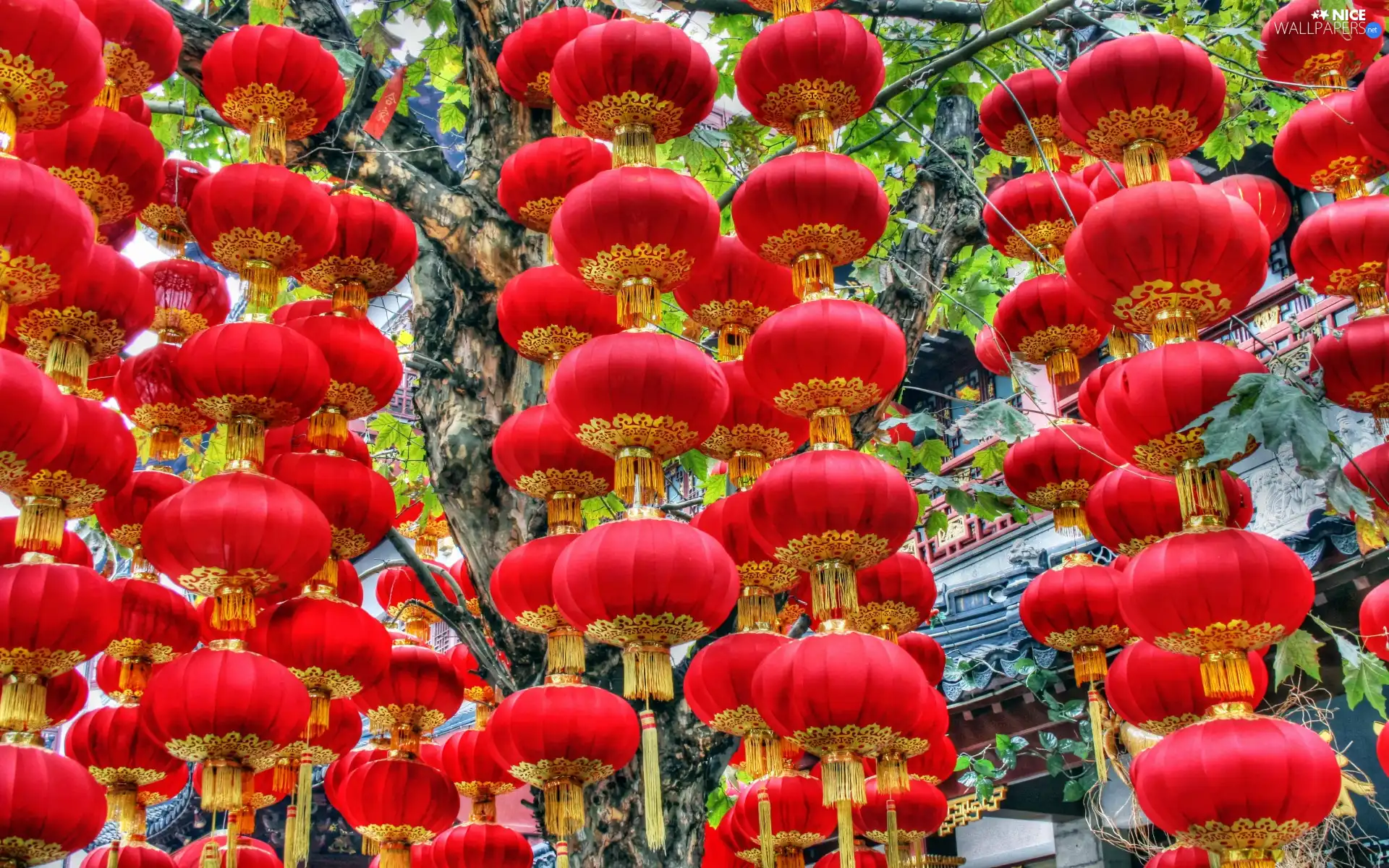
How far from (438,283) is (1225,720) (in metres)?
3.15

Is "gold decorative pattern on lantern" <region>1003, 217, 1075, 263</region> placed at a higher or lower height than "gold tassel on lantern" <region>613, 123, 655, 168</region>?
higher

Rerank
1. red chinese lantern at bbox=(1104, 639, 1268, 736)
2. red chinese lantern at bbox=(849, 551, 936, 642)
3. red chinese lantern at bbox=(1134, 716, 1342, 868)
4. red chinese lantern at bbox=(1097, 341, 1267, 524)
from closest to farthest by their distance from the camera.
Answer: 1. red chinese lantern at bbox=(1134, 716, 1342, 868)
2. red chinese lantern at bbox=(1097, 341, 1267, 524)
3. red chinese lantern at bbox=(1104, 639, 1268, 736)
4. red chinese lantern at bbox=(849, 551, 936, 642)

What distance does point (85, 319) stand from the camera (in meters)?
3.54

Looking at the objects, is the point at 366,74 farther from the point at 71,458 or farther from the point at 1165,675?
the point at 1165,675

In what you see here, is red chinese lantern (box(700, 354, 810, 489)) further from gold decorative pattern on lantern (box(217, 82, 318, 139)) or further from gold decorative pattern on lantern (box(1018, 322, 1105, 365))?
gold decorative pattern on lantern (box(217, 82, 318, 139))

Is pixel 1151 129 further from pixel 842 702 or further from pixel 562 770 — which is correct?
pixel 562 770

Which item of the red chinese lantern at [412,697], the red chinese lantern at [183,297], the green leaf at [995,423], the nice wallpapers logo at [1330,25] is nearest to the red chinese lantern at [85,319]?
the red chinese lantern at [183,297]

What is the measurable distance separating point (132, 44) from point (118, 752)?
214 cm

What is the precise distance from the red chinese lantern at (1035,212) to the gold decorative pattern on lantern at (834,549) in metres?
1.65

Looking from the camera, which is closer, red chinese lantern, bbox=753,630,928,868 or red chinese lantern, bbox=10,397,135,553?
red chinese lantern, bbox=753,630,928,868

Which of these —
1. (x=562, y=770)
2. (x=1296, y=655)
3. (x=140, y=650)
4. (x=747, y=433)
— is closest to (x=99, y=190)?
(x=140, y=650)

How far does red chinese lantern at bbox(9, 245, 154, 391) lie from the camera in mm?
3502

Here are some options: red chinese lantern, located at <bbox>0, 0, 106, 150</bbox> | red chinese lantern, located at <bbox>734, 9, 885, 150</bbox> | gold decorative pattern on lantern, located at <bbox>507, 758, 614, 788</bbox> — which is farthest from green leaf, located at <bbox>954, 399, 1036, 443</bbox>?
red chinese lantern, located at <bbox>0, 0, 106, 150</bbox>

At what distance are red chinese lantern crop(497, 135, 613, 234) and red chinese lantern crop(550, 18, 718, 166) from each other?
1.25ft
